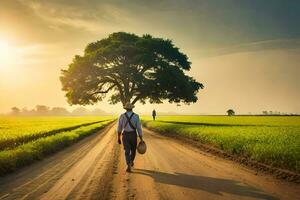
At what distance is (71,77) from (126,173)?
4130cm

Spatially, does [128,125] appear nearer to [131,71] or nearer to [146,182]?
[146,182]

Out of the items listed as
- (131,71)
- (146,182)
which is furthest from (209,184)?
(131,71)

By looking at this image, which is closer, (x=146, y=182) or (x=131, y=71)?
(x=146, y=182)

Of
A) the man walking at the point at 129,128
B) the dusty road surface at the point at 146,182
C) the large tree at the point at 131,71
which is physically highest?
the large tree at the point at 131,71

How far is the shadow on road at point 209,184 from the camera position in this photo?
897 centimetres

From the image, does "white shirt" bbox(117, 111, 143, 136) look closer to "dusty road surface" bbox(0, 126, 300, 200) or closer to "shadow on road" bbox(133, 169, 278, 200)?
"dusty road surface" bbox(0, 126, 300, 200)

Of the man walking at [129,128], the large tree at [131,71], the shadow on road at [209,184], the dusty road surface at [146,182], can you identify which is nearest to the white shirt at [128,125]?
the man walking at [129,128]

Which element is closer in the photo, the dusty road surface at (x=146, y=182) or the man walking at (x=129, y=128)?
the dusty road surface at (x=146, y=182)

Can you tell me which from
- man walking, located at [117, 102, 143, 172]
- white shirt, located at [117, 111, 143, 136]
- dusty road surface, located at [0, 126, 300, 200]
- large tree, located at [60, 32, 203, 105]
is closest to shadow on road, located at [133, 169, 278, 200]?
dusty road surface, located at [0, 126, 300, 200]

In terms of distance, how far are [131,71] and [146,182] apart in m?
39.8

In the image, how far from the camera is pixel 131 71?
49.6m

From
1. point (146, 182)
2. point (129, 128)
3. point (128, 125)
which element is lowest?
point (146, 182)

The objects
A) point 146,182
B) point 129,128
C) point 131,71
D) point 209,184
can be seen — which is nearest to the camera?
point 209,184

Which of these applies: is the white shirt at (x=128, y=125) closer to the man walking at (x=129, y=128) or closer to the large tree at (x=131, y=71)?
the man walking at (x=129, y=128)
